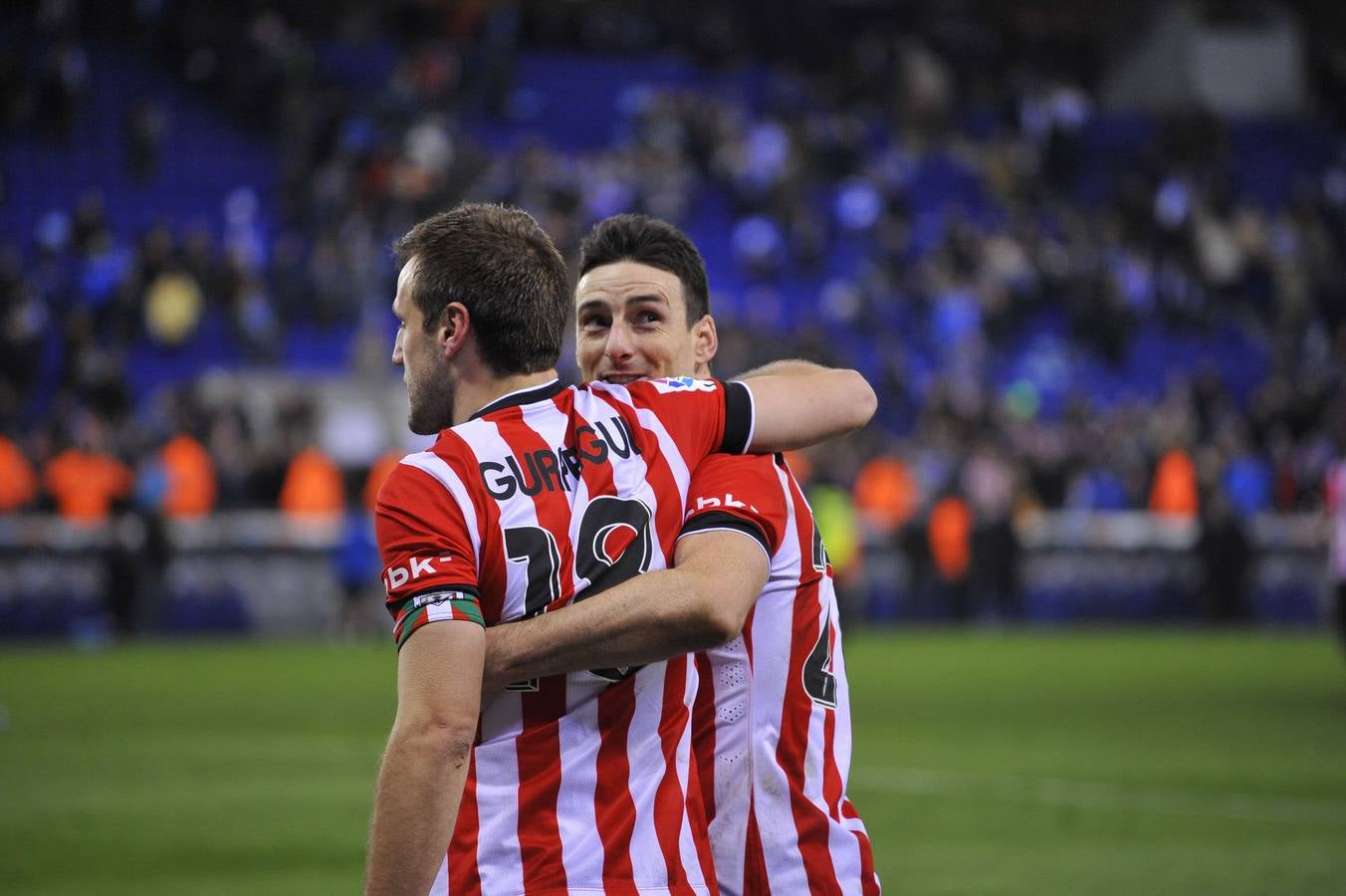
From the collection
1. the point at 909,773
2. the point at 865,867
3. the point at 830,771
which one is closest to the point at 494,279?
the point at 830,771

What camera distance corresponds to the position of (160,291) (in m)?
24.2

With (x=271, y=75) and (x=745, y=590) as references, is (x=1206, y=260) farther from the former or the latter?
(x=745, y=590)

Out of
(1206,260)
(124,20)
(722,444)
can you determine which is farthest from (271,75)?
(722,444)

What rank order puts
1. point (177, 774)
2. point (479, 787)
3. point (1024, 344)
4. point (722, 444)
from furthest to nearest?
point (1024, 344) < point (177, 774) < point (722, 444) < point (479, 787)

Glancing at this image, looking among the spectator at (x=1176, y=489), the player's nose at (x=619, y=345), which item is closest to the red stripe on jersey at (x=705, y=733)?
the player's nose at (x=619, y=345)

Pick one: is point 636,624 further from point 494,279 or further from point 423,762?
point 494,279

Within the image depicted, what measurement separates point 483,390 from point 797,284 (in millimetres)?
27151

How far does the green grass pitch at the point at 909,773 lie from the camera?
25.7 feet

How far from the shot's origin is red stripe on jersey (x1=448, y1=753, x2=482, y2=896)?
308 cm

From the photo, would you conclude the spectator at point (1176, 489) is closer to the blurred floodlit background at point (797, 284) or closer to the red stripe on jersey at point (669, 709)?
the blurred floodlit background at point (797, 284)

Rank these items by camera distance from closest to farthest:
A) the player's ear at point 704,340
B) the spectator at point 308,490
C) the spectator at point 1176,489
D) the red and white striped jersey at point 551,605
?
the red and white striped jersey at point 551,605, the player's ear at point 704,340, the spectator at point 308,490, the spectator at point 1176,489

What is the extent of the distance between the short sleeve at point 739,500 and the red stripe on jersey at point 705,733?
0.91ft

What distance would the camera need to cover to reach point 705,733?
3.58 metres

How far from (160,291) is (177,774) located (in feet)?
47.9
